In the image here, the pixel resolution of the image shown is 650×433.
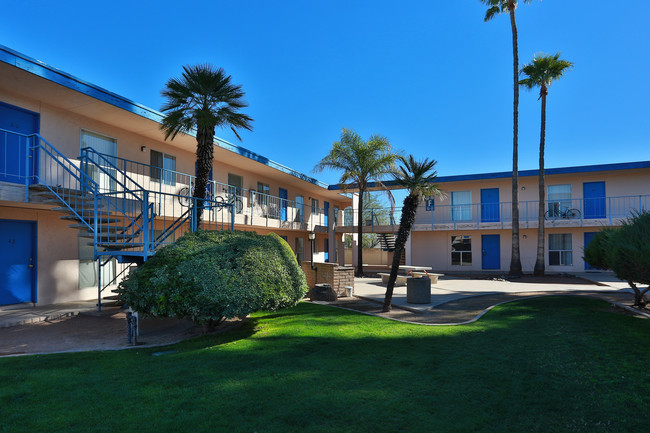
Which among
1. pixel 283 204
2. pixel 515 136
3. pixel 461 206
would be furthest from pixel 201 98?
pixel 461 206

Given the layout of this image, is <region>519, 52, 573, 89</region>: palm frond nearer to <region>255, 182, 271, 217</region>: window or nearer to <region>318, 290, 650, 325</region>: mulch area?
<region>318, 290, 650, 325</region>: mulch area

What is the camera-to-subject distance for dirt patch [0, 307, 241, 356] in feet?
23.5

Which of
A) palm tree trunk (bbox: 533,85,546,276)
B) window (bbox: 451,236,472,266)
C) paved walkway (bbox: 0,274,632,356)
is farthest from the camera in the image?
window (bbox: 451,236,472,266)

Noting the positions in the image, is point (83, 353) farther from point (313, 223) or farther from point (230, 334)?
point (313, 223)

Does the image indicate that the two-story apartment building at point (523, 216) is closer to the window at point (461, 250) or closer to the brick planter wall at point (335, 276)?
the window at point (461, 250)

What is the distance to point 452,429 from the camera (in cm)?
374

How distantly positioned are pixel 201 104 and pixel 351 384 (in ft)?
28.1

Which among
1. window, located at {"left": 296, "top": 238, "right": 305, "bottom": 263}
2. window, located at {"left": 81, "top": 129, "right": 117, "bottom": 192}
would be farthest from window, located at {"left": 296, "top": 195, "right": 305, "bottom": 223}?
window, located at {"left": 81, "top": 129, "right": 117, "bottom": 192}

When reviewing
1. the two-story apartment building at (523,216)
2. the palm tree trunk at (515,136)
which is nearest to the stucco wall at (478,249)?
the two-story apartment building at (523,216)

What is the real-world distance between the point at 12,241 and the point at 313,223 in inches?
668

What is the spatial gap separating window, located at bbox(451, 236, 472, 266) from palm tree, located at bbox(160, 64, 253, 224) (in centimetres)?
1874

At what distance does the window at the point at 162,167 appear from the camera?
47.4 ft

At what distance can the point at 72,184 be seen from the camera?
11484 mm

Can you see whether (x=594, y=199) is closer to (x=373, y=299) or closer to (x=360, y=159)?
(x=360, y=159)
